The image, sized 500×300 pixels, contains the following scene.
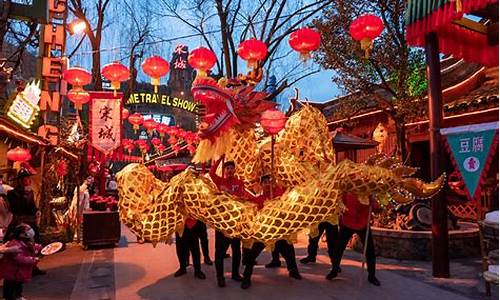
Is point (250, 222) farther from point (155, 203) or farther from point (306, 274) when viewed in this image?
point (306, 274)

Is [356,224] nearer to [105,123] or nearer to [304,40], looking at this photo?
[304,40]

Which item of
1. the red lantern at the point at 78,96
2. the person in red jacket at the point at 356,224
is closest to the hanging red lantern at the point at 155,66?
the red lantern at the point at 78,96

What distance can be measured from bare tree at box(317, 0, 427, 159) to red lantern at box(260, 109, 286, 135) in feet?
13.2

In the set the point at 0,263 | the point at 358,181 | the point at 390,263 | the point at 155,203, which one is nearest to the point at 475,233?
the point at 390,263

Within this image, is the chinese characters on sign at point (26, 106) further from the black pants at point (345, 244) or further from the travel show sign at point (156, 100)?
the travel show sign at point (156, 100)

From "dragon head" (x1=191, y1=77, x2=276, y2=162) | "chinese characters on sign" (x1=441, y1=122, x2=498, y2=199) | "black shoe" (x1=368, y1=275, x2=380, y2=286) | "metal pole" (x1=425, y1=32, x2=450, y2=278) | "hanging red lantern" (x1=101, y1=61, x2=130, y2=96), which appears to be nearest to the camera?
"chinese characters on sign" (x1=441, y1=122, x2=498, y2=199)

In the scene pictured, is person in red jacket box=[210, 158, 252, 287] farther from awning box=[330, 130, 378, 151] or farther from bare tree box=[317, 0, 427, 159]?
bare tree box=[317, 0, 427, 159]

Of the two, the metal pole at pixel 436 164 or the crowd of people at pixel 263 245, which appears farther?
the metal pole at pixel 436 164

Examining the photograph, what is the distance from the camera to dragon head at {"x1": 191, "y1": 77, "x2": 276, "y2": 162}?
16.7 feet

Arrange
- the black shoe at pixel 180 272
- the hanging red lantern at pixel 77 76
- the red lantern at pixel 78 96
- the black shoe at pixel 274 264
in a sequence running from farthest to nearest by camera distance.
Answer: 1. the red lantern at pixel 78 96
2. the hanging red lantern at pixel 77 76
3. the black shoe at pixel 274 264
4. the black shoe at pixel 180 272

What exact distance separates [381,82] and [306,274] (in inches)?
206

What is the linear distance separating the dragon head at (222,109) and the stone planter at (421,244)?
10.9ft

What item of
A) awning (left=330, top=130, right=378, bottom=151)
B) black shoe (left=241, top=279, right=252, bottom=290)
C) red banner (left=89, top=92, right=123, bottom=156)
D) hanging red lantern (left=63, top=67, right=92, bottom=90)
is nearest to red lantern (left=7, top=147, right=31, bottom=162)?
red banner (left=89, top=92, right=123, bottom=156)

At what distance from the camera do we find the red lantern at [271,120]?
5.39m
